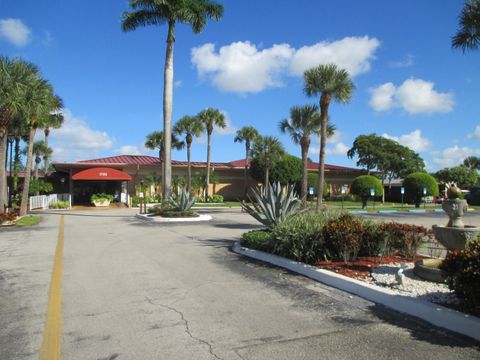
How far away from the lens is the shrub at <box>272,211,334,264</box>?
8516mm

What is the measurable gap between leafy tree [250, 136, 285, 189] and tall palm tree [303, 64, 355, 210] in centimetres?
1720

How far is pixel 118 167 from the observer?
139 feet

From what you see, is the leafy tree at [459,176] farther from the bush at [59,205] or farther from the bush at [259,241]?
the bush at [259,241]

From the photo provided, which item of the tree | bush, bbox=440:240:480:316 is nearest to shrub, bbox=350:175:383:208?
bush, bbox=440:240:480:316

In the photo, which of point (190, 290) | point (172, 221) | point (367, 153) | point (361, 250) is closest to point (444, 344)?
point (190, 290)

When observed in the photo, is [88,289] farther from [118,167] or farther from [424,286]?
[118,167]

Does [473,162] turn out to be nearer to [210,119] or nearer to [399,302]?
[210,119]

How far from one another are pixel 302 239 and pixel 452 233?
9.82 ft

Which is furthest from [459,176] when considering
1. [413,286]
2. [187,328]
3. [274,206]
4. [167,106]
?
[187,328]

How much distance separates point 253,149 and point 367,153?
63.5ft

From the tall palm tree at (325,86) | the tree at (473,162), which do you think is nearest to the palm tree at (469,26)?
the tall palm tree at (325,86)

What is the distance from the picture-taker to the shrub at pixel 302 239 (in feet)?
27.9

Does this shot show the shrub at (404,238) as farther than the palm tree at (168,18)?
No

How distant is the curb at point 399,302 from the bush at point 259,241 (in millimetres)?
1286
